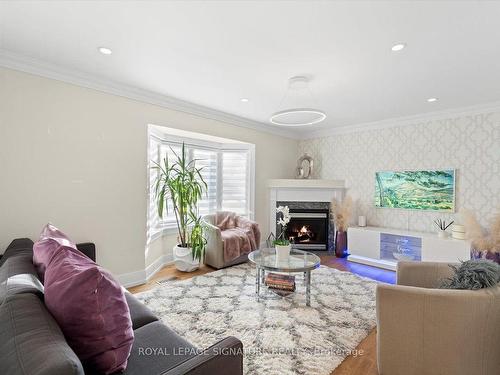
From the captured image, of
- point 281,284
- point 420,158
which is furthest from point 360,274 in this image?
point 420,158

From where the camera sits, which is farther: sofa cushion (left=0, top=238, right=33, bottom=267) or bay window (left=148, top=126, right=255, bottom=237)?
bay window (left=148, top=126, right=255, bottom=237)

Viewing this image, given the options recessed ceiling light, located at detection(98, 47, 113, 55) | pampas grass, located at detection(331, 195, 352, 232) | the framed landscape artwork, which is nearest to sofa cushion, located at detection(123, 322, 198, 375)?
recessed ceiling light, located at detection(98, 47, 113, 55)

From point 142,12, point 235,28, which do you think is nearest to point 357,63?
point 235,28

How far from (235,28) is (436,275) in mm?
2569

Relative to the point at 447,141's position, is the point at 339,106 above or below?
above

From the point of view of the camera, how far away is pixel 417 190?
411 cm

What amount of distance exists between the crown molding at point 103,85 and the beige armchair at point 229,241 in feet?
5.77

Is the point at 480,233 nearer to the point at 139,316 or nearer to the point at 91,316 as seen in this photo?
the point at 139,316

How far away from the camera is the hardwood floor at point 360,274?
181 centimetres

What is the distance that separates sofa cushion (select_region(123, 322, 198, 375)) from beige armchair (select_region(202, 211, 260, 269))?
7.43ft

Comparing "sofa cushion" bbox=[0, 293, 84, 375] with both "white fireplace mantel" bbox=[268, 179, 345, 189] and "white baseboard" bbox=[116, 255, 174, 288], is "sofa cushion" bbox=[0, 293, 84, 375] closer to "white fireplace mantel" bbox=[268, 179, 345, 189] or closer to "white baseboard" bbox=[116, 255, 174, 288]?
"white baseboard" bbox=[116, 255, 174, 288]

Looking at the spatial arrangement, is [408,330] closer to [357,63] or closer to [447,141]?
[357,63]

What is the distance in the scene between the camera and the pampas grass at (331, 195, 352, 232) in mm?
4711

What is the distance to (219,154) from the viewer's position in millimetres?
4980
